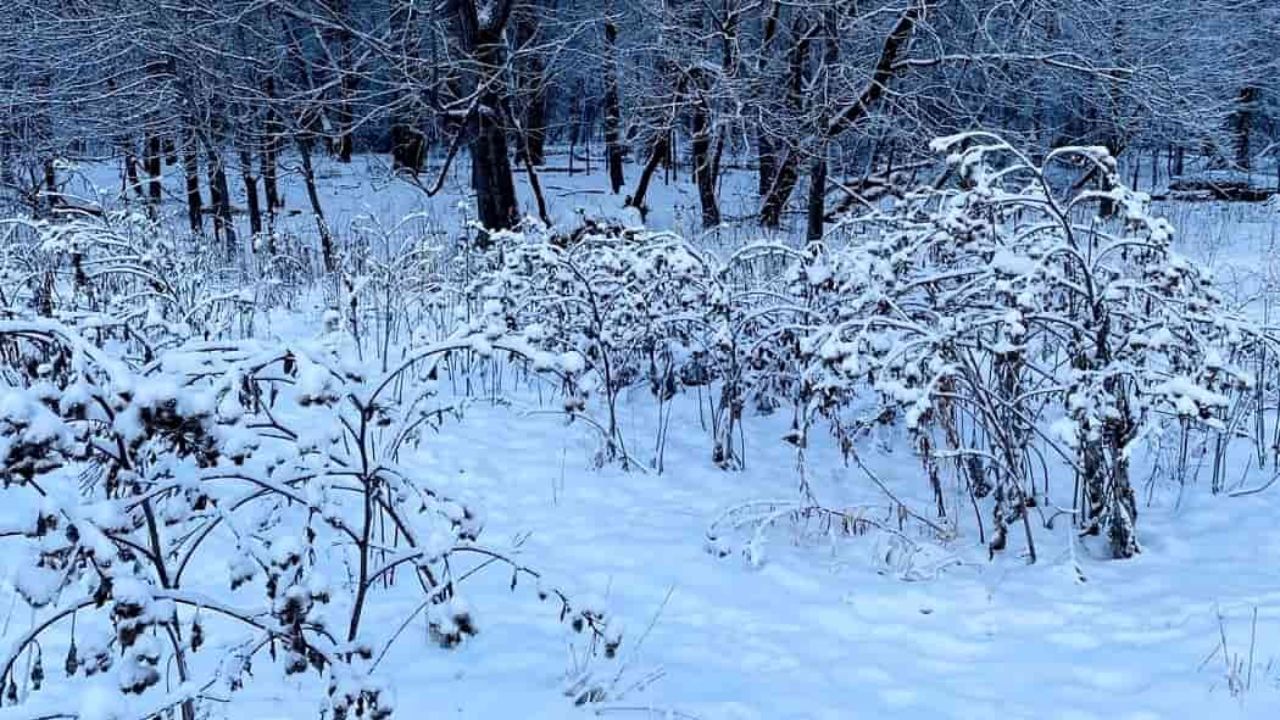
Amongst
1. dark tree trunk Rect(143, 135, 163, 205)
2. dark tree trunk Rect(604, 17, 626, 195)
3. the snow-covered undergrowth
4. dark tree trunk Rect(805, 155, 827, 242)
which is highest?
dark tree trunk Rect(604, 17, 626, 195)

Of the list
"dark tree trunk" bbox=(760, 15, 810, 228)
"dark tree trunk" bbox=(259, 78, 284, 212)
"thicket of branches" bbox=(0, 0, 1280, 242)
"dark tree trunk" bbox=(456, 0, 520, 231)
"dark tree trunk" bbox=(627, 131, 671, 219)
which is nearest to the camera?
"thicket of branches" bbox=(0, 0, 1280, 242)

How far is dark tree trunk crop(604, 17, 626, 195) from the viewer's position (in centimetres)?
1548

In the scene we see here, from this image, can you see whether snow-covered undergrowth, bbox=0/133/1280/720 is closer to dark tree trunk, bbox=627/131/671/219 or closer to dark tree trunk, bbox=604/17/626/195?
dark tree trunk, bbox=627/131/671/219

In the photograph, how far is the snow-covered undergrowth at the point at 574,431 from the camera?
1.93 metres

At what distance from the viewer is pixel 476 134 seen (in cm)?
1263

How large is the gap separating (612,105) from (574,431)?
1410cm

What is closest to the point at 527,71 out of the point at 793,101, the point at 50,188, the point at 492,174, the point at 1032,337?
the point at 492,174

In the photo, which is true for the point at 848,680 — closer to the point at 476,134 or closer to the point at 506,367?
the point at 506,367

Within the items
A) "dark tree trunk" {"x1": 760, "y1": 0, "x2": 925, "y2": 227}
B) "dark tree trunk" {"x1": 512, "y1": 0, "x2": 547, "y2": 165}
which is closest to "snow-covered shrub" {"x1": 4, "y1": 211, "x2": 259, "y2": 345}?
"dark tree trunk" {"x1": 512, "y1": 0, "x2": 547, "y2": 165}

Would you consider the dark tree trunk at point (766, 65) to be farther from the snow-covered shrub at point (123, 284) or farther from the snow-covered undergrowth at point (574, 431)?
the snow-covered shrub at point (123, 284)

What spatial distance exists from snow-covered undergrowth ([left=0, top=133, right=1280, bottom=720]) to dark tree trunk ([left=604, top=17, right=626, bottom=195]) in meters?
8.94

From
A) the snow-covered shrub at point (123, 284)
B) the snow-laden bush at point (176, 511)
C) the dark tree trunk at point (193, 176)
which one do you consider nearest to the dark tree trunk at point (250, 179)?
the dark tree trunk at point (193, 176)

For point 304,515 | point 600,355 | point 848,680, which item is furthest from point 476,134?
point 848,680

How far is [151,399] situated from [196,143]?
13.8 meters
